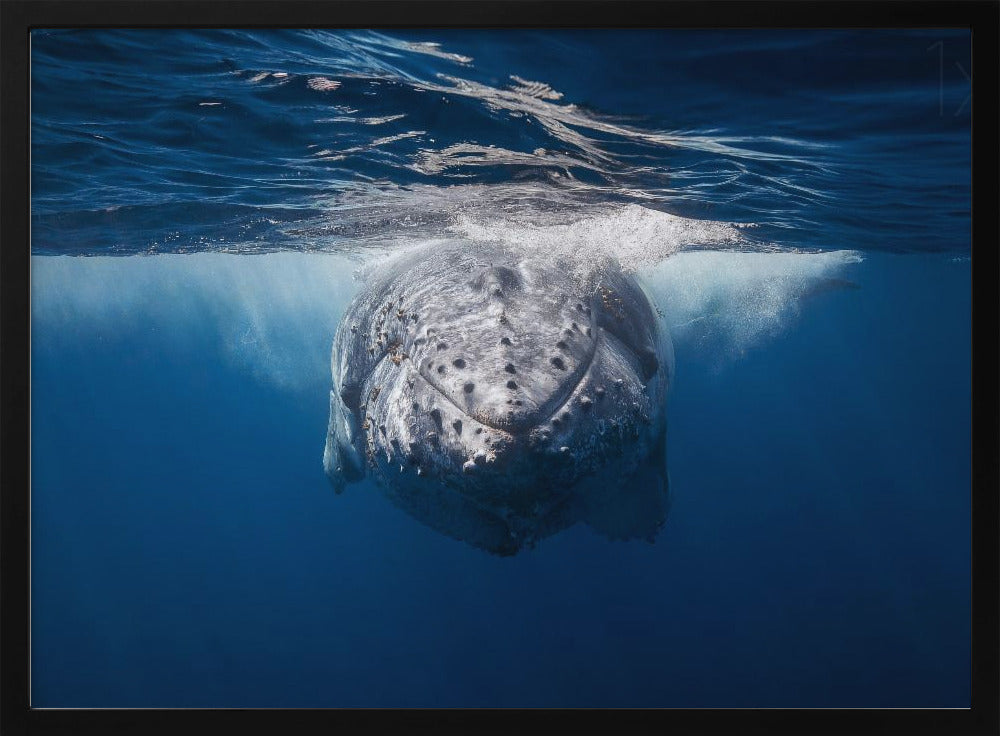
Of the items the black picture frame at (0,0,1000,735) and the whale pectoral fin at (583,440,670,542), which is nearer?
the black picture frame at (0,0,1000,735)

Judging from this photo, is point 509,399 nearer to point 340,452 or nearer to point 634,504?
point 634,504

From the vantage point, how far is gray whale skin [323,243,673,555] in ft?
14.5

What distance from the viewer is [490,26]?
388 centimetres

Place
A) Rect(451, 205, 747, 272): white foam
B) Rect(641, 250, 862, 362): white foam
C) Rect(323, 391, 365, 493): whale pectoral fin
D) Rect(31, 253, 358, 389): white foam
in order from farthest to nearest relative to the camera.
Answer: Rect(641, 250, 862, 362): white foam < Rect(451, 205, 747, 272): white foam < Rect(323, 391, 365, 493): whale pectoral fin < Rect(31, 253, 358, 389): white foam

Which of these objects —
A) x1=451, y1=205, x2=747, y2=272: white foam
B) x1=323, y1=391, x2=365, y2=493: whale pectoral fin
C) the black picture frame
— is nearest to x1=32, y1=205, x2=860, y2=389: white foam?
x1=451, y1=205, x2=747, y2=272: white foam

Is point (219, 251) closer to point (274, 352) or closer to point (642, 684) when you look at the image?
point (642, 684)

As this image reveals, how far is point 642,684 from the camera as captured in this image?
5570 millimetres

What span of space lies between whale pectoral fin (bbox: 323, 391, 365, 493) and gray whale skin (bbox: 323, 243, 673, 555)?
1.18 ft

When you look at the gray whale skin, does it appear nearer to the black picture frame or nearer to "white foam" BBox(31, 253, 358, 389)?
the black picture frame

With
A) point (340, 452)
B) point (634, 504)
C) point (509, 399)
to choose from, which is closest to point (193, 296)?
point (340, 452)

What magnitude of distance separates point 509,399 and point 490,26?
235cm

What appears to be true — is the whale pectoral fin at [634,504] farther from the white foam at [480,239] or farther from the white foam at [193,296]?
the white foam at [193,296]
